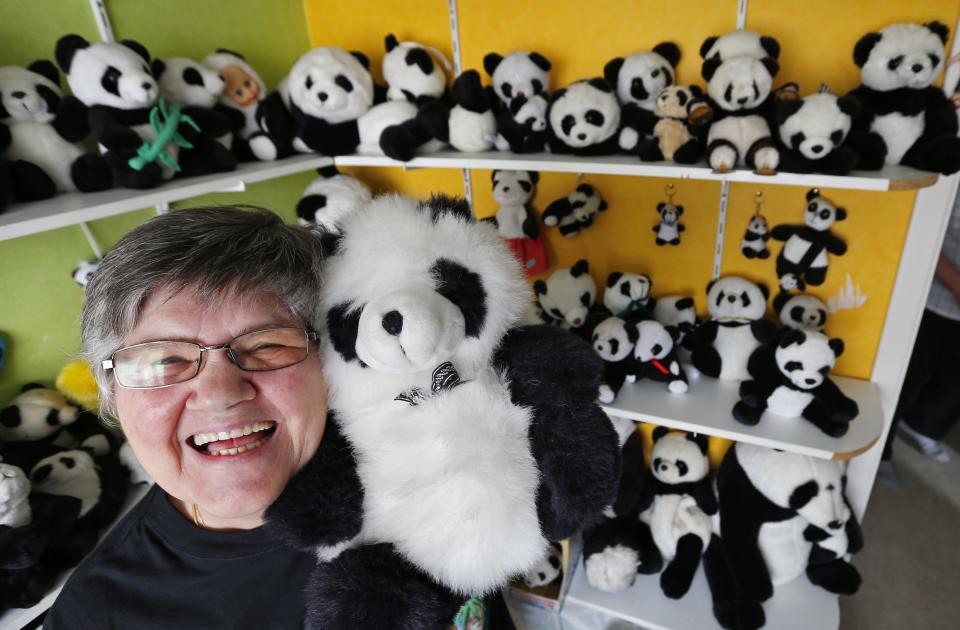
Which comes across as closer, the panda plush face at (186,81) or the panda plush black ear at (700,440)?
the panda plush face at (186,81)

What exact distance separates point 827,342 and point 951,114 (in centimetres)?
52

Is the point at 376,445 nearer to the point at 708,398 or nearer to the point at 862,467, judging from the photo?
the point at 708,398

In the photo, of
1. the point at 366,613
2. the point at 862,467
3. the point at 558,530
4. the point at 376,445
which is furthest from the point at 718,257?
the point at 366,613

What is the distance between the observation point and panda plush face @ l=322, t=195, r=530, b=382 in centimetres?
66

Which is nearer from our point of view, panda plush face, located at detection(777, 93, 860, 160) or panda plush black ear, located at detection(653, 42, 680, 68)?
panda plush face, located at detection(777, 93, 860, 160)

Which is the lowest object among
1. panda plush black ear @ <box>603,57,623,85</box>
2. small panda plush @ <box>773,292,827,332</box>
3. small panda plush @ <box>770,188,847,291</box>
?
small panda plush @ <box>773,292,827,332</box>

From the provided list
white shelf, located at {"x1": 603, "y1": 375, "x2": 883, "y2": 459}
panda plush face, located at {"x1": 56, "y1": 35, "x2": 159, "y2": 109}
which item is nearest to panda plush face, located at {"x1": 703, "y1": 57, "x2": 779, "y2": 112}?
white shelf, located at {"x1": 603, "y1": 375, "x2": 883, "y2": 459}

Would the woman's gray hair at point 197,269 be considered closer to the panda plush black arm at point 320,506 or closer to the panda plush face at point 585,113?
the panda plush black arm at point 320,506

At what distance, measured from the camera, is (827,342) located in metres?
1.27

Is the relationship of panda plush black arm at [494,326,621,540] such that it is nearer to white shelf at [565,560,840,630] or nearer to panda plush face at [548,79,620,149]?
panda plush face at [548,79,620,149]

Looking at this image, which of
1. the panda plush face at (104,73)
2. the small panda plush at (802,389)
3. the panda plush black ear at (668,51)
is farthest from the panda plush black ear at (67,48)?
the small panda plush at (802,389)

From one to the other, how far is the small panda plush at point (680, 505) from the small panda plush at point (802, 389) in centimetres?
33

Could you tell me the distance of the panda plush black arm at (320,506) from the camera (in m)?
0.70

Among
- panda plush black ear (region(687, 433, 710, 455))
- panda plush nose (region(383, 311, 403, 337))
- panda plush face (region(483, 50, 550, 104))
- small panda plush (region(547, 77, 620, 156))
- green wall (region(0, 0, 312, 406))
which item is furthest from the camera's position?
panda plush black ear (region(687, 433, 710, 455))
